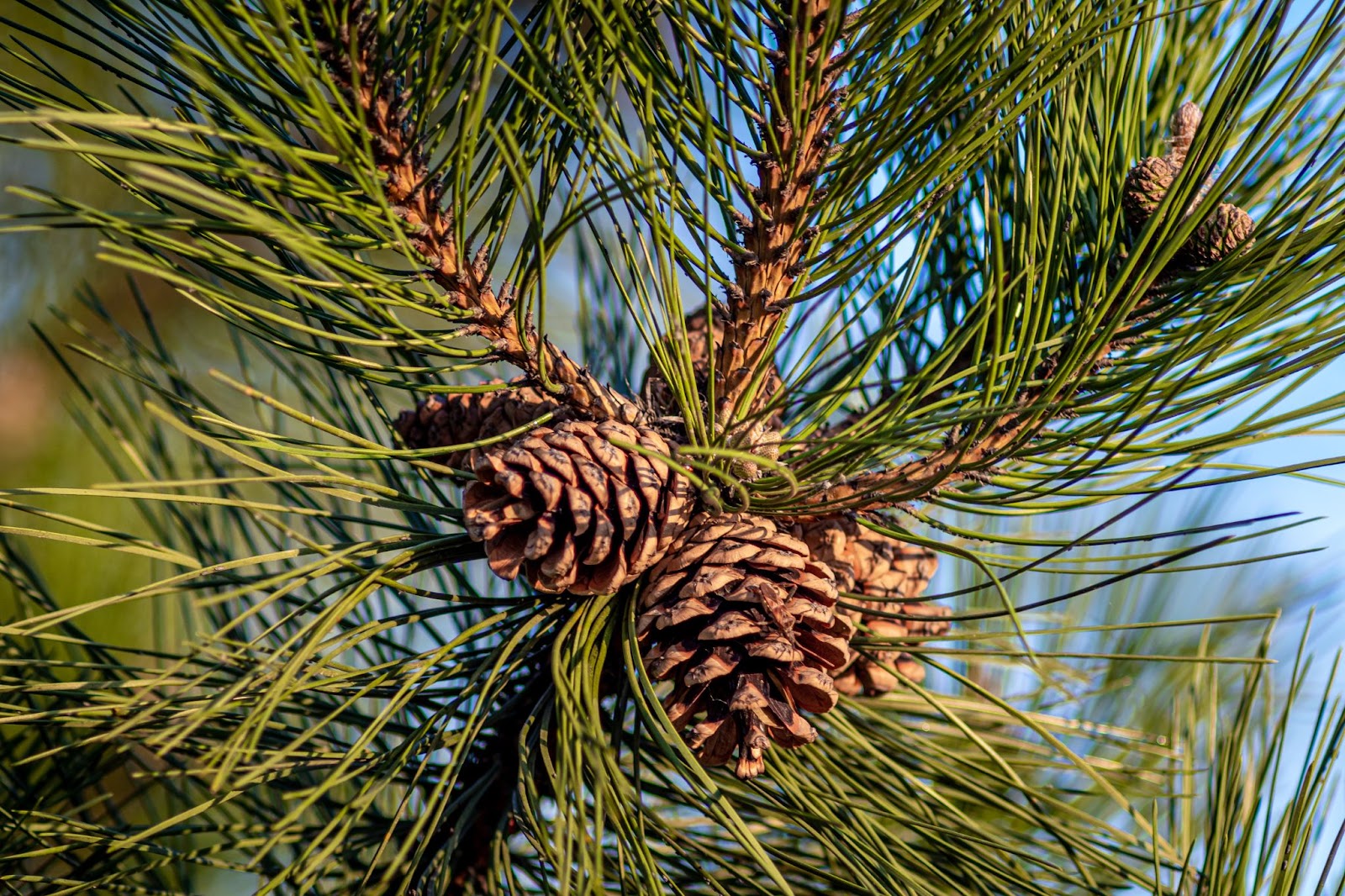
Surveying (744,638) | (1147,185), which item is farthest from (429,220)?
(1147,185)

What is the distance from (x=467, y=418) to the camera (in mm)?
654

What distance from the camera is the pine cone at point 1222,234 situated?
0.54 metres

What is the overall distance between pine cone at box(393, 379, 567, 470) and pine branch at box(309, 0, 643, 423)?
0.02 m

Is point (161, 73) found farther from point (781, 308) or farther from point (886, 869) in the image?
point (886, 869)

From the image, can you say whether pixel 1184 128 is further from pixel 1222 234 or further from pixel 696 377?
pixel 696 377

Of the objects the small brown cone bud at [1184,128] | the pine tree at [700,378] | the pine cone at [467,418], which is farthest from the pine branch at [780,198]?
the small brown cone bud at [1184,128]

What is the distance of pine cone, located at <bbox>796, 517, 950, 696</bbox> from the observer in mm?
613

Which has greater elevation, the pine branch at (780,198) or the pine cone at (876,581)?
the pine branch at (780,198)

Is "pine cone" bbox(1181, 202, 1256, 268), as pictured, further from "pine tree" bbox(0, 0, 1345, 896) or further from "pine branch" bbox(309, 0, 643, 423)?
"pine branch" bbox(309, 0, 643, 423)

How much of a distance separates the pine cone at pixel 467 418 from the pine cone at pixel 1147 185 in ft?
1.09

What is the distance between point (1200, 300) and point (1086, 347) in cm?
8

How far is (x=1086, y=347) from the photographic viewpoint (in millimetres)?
539

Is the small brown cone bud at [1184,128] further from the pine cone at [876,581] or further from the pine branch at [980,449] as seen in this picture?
the pine cone at [876,581]

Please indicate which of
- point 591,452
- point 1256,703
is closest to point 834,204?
point 591,452
